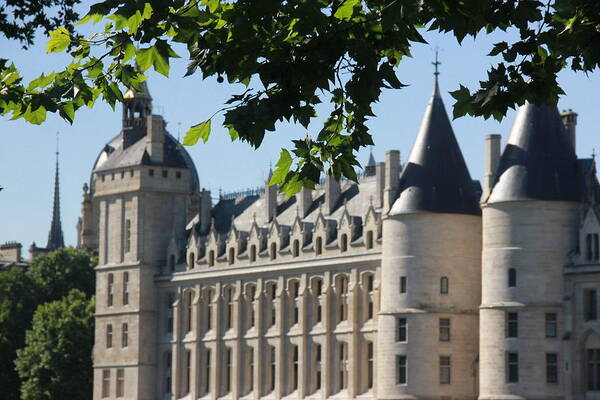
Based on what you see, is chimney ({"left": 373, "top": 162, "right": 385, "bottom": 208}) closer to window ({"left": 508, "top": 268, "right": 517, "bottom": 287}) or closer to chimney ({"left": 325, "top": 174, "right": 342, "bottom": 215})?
chimney ({"left": 325, "top": 174, "right": 342, "bottom": 215})

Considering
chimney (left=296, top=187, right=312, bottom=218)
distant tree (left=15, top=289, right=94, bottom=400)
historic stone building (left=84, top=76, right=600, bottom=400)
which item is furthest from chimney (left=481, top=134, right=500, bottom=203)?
distant tree (left=15, top=289, right=94, bottom=400)

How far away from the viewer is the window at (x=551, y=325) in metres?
75.8

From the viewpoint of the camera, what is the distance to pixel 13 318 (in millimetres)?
117938

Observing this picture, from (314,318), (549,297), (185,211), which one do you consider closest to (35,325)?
(185,211)

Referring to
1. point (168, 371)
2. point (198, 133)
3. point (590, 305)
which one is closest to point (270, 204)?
point (168, 371)

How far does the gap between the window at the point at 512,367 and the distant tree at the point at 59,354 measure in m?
41.1

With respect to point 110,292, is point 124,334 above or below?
below

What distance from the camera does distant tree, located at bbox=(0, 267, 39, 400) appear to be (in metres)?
116

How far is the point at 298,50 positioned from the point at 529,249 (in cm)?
6338

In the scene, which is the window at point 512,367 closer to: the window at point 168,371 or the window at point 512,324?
the window at point 512,324

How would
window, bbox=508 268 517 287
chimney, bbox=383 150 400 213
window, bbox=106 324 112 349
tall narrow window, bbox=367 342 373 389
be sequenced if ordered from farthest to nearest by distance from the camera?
window, bbox=106 324 112 349 < tall narrow window, bbox=367 342 373 389 < chimney, bbox=383 150 400 213 < window, bbox=508 268 517 287

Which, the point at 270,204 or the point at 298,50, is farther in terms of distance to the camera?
the point at 270,204

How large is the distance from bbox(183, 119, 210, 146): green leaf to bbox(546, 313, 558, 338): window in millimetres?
63049

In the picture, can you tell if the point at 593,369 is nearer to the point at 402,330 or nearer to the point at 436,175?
the point at 402,330
